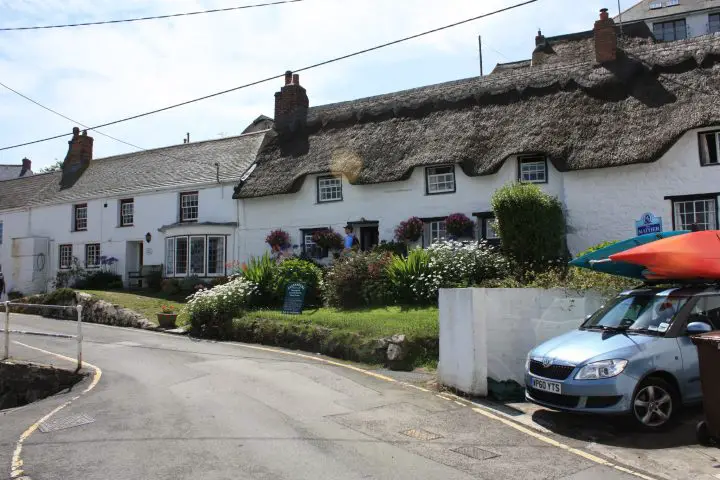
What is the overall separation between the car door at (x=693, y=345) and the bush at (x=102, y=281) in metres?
25.0

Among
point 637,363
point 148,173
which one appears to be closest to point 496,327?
point 637,363

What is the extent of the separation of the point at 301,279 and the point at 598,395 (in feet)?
39.6

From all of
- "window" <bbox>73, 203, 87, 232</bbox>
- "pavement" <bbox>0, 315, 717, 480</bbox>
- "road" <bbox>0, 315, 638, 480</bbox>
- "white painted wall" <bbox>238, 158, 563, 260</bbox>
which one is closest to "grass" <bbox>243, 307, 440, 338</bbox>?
"pavement" <bbox>0, 315, 717, 480</bbox>

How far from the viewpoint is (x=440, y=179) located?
20406 millimetres

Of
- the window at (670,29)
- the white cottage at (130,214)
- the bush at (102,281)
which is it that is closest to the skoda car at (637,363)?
the white cottage at (130,214)

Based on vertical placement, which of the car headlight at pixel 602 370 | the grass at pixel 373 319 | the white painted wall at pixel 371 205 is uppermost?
the white painted wall at pixel 371 205

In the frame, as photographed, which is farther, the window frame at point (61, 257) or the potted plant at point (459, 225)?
the window frame at point (61, 257)

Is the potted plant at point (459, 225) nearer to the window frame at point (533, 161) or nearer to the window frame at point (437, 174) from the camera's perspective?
the window frame at point (437, 174)

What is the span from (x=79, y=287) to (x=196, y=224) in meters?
7.95

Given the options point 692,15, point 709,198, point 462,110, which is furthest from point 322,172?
point 692,15

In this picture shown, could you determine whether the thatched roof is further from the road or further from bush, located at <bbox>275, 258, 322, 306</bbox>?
the road

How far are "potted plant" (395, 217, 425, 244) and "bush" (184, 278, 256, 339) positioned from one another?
6.23m

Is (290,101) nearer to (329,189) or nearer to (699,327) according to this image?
(329,189)

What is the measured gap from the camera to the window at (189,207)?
85.3ft
